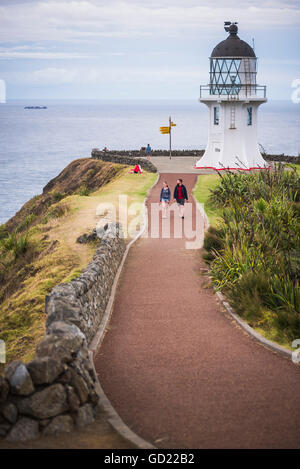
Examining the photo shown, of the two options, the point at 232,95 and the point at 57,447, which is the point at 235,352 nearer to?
the point at 57,447

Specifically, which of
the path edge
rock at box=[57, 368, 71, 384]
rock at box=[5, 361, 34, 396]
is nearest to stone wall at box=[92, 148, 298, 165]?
the path edge

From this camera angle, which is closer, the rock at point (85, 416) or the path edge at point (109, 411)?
the path edge at point (109, 411)

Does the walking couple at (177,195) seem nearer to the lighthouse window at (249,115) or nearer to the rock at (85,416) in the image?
the rock at (85,416)

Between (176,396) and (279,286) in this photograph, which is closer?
(176,396)

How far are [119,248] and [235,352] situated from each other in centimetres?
755

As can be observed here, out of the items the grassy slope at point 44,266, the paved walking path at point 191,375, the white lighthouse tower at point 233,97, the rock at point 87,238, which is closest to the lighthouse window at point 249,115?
the white lighthouse tower at point 233,97

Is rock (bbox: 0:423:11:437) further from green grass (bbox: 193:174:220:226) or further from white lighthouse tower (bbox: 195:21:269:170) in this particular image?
white lighthouse tower (bbox: 195:21:269:170)

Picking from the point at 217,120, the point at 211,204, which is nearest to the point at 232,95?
the point at 217,120

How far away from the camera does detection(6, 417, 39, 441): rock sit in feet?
25.8

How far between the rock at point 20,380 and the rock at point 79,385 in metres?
0.69

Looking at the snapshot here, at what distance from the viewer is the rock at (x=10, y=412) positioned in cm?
793

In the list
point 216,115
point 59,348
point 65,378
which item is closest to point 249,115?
point 216,115

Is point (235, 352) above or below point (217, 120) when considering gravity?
below

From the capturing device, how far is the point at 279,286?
13367mm
